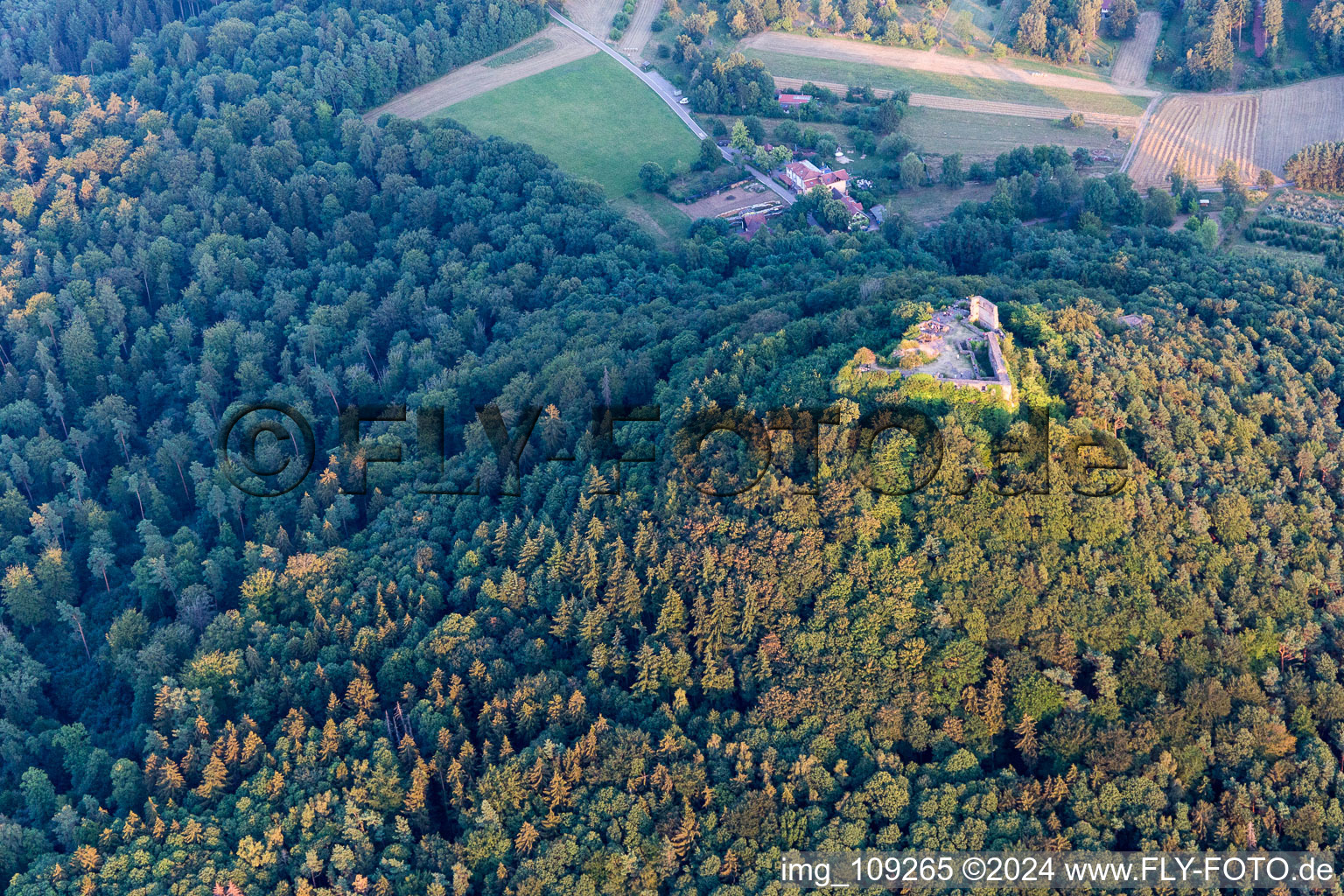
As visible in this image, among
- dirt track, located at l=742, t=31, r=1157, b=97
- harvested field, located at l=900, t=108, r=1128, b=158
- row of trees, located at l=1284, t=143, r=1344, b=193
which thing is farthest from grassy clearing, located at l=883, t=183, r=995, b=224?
row of trees, located at l=1284, t=143, r=1344, b=193

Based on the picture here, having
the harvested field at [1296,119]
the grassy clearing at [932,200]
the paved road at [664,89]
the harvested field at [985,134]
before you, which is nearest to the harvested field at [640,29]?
the paved road at [664,89]

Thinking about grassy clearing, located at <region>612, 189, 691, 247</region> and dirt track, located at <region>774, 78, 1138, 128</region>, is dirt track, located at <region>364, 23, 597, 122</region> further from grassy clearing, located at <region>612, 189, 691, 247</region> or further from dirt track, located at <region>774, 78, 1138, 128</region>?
grassy clearing, located at <region>612, 189, 691, 247</region>

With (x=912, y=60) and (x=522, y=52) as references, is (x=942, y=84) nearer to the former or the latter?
(x=912, y=60)

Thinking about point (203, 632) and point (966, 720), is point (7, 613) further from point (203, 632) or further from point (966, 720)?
point (966, 720)

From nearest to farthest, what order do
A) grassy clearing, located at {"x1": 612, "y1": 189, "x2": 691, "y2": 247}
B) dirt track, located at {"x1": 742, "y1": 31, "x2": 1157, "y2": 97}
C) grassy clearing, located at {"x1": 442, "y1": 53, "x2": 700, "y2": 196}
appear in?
grassy clearing, located at {"x1": 612, "y1": 189, "x2": 691, "y2": 247} → grassy clearing, located at {"x1": 442, "y1": 53, "x2": 700, "y2": 196} → dirt track, located at {"x1": 742, "y1": 31, "x2": 1157, "y2": 97}

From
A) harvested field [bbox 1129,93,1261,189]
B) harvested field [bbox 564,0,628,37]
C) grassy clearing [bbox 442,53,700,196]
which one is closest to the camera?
harvested field [bbox 1129,93,1261,189]

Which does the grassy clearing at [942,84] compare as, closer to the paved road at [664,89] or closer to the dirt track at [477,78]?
the paved road at [664,89]
